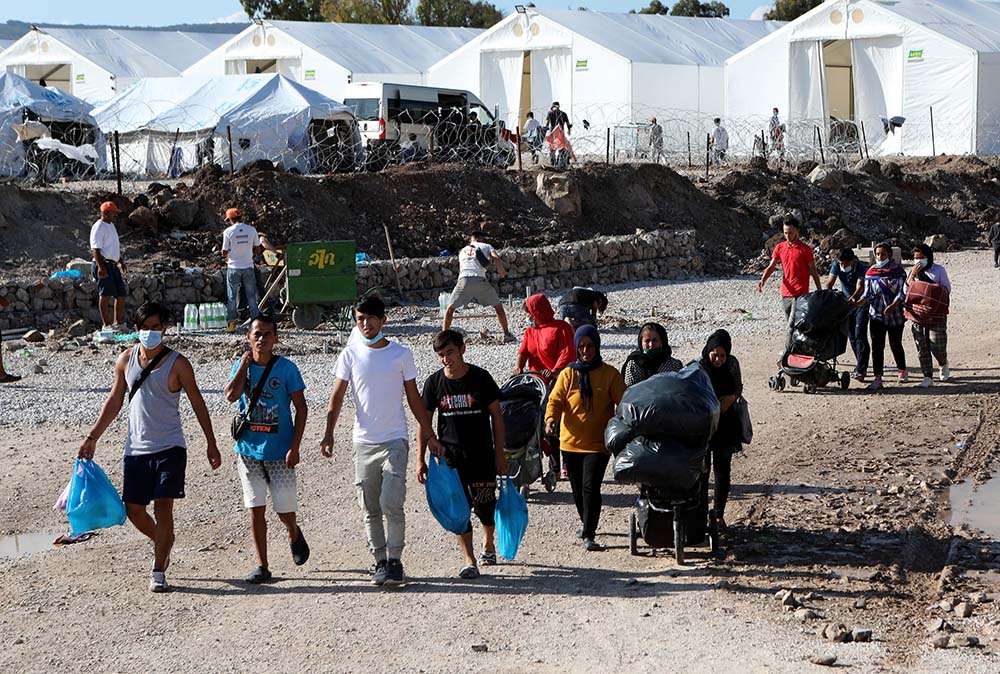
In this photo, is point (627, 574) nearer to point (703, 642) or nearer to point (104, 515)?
point (703, 642)

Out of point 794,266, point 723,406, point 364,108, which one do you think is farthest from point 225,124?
point 723,406

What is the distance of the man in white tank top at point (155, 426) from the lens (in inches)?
275

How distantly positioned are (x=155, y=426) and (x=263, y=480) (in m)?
0.63

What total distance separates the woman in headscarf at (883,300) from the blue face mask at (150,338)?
7968mm

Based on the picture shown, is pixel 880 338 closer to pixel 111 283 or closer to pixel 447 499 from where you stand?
pixel 447 499

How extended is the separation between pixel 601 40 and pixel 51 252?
23.1m

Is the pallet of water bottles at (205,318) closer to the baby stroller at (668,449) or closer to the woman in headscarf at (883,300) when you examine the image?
the woman in headscarf at (883,300)

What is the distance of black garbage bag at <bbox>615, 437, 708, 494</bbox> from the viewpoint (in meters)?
7.22

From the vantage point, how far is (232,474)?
988 cm

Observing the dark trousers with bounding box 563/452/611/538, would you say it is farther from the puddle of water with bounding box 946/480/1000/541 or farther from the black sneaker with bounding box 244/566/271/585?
the puddle of water with bounding box 946/480/1000/541

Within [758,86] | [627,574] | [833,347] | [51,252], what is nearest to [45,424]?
[627,574]

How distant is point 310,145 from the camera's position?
2906cm

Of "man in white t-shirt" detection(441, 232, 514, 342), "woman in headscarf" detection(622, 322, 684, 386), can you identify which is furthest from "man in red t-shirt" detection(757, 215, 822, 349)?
"woman in headscarf" detection(622, 322, 684, 386)

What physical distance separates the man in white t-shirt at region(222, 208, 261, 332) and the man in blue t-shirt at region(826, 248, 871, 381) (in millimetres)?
7113
